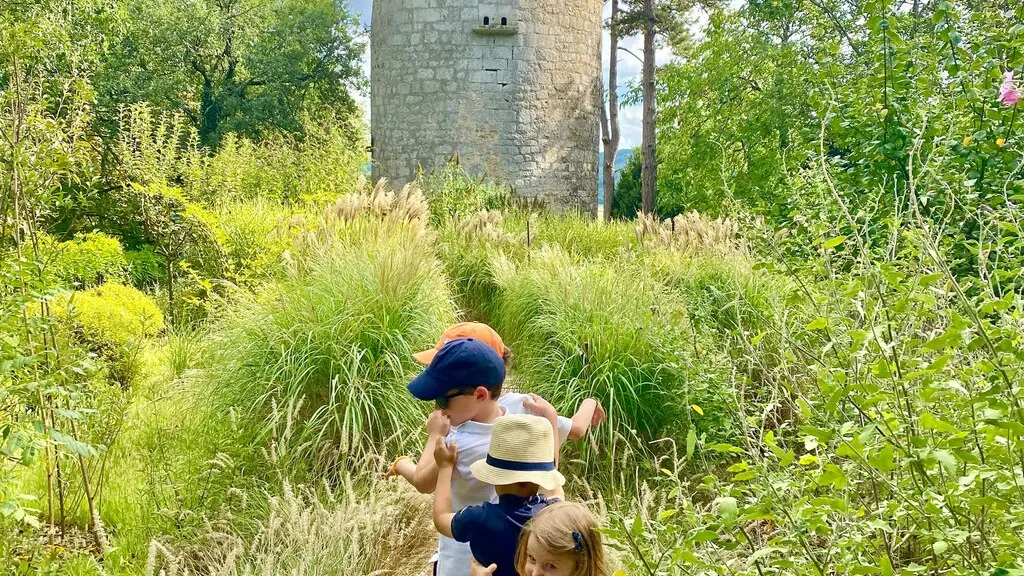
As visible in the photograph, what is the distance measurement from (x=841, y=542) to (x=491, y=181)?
10045mm

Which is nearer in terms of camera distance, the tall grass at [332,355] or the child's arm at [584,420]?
the child's arm at [584,420]

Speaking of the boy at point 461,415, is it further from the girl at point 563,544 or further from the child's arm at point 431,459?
the girl at point 563,544

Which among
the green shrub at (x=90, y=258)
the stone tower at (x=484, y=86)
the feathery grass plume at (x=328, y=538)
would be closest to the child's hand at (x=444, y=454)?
the feathery grass plume at (x=328, y=538)

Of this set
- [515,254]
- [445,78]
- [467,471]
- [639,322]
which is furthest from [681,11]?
[467,471]

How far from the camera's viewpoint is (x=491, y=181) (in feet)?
36.3

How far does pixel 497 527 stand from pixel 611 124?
1790 cm

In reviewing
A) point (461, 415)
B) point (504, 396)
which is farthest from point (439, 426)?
point (504, 396)

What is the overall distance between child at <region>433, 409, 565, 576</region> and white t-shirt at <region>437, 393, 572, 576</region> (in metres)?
0.20

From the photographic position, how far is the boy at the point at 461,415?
2.09m

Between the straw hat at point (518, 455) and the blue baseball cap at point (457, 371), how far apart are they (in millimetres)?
265

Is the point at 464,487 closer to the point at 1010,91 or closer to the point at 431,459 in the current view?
the point at 431,459

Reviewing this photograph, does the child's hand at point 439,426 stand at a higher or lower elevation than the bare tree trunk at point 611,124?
lower

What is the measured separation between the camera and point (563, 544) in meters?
1.62

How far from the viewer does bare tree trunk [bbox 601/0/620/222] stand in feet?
59.0
